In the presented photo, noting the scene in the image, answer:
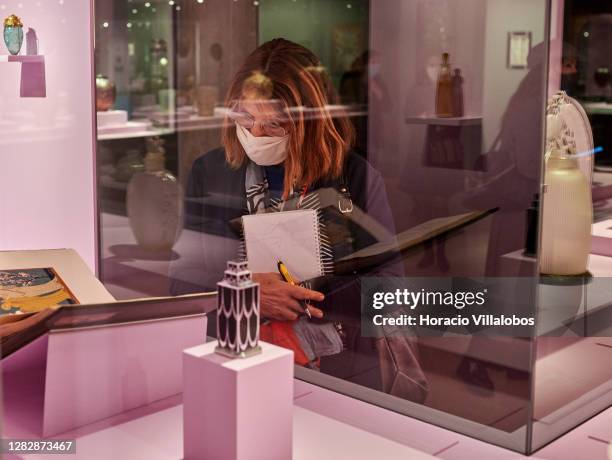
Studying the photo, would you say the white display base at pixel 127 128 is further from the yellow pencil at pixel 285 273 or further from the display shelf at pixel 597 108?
the display shelf at pixel 597 108

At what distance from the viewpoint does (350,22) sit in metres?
1.43

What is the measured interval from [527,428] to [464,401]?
0.44 feet

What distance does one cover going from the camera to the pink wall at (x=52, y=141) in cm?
154

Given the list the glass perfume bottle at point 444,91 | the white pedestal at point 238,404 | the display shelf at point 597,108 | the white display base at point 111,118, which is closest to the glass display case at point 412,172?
the glass perfume bottle at point 444,91

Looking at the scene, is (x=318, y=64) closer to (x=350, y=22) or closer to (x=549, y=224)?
(x=350, y=22)

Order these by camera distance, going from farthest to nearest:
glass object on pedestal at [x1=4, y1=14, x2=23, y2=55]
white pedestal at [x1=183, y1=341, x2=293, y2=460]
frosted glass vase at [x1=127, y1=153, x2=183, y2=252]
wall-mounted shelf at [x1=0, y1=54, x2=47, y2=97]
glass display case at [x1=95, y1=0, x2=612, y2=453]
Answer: frosted glass vase at [x1=127, y1=153, x2=183, y2=252] → wall-mounted shelf at [x1=0, y1=54, x2=47, y2=97] → glass object on pedestal at [x1=4, y1=14, x2=23, y2=55] → glass display case at [x1=95, y1=0, x2=612, y2=453] → white pedestal at [x1=183, y1=341, x2=293, y2=460]

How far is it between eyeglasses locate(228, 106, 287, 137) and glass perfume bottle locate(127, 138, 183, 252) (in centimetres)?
23

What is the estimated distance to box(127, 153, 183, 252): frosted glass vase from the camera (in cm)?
168

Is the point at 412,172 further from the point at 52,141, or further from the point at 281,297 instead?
the point at 52,141

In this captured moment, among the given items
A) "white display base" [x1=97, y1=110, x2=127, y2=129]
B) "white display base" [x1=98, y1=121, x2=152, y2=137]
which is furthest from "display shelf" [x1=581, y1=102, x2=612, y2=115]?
"white display base" [x1=97, y1=110, x2=127, y2=129]

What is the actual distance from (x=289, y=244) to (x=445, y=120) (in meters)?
0.37

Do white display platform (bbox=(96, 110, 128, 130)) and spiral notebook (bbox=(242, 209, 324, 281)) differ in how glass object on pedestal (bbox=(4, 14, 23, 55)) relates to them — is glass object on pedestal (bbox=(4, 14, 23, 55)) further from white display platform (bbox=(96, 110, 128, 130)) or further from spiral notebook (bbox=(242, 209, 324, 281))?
spiral notebook (bbox=(242, 209, 324, 281))

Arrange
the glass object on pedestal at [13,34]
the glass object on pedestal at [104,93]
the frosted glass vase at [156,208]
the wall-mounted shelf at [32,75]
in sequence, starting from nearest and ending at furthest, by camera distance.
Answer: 1. the glass object on pedestal at [13,34]
2. the wall-mounted shelf at [32,75]
3. the frosted glass vase at [156,208]
4. the glass object on pedestal at [104,93]

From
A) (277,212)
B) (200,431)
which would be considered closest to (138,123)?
(277,212)
